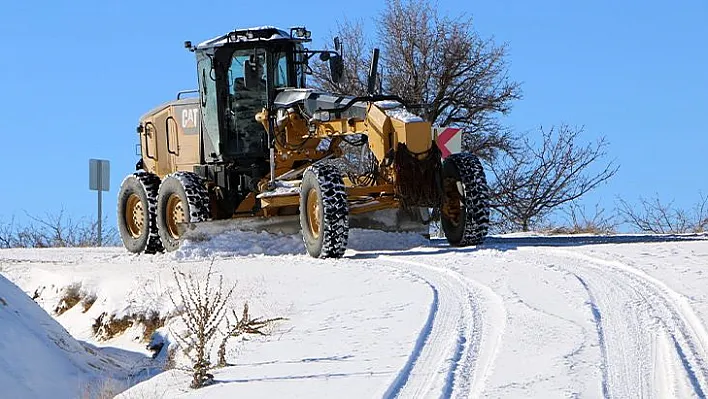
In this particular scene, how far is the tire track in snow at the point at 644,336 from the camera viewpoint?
689cm

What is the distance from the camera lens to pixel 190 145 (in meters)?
18.9

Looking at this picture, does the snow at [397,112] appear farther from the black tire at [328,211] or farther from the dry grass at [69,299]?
the dry grass at [69,299]

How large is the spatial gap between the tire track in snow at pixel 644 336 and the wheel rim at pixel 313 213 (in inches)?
175

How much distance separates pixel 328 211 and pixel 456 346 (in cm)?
610

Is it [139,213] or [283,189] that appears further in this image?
[139,213]

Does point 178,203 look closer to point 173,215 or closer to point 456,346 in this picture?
point 173,215

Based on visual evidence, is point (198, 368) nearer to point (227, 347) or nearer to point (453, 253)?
point (227, 347)

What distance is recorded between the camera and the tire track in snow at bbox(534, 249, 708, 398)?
22.6 feet

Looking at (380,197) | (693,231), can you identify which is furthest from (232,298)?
(693,231)

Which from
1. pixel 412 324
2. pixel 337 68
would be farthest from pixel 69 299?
pixel 412 324

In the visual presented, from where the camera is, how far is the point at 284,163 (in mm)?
17047

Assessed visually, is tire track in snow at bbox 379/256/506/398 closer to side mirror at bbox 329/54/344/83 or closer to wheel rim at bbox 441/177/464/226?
wheel rim at bbox 441/177/464/226

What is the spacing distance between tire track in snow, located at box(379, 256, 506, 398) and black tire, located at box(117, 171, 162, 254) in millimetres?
8849

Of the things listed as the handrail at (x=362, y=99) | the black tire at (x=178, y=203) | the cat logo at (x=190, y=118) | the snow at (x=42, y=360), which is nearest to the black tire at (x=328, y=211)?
the handrail at (x=362, y=99)
